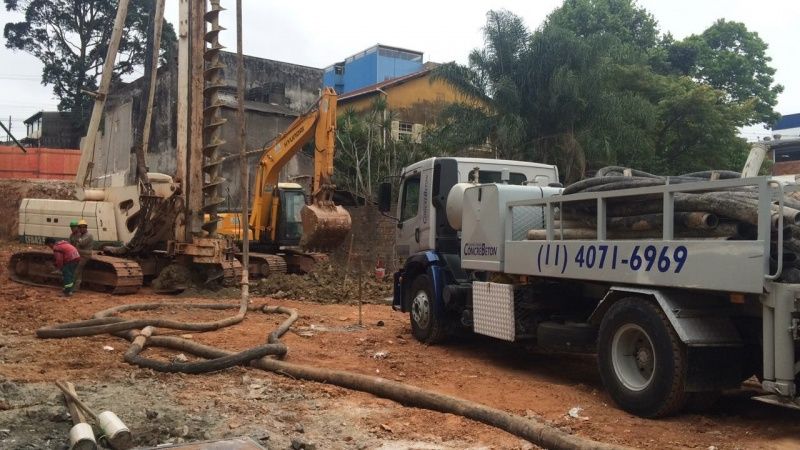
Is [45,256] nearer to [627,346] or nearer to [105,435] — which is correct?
[105,435]

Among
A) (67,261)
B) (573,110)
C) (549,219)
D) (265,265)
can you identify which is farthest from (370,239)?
(549,219)

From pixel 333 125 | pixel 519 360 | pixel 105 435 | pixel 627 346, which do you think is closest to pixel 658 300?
pixel 627 346

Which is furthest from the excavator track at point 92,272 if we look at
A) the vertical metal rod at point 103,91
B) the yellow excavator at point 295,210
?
the yellow excavator at point 295,210

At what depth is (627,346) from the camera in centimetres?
639

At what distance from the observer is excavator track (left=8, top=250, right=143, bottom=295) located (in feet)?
46.8

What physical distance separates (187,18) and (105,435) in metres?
11.2

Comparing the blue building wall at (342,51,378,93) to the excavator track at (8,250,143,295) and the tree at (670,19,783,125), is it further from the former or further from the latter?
the excavator track at (8,250,143,295)

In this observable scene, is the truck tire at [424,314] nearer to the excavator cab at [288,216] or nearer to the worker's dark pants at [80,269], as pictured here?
the worker's dark pants at [80,269]

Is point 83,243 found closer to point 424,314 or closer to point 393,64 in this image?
point 424,314

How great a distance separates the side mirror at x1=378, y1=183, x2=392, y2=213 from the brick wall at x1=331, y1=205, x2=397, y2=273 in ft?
35.1

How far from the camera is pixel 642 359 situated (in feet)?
20.5

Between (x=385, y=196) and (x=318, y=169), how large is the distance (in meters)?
4.76

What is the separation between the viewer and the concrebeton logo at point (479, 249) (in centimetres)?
829

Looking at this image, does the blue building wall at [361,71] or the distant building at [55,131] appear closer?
the distant building at [55,131]
